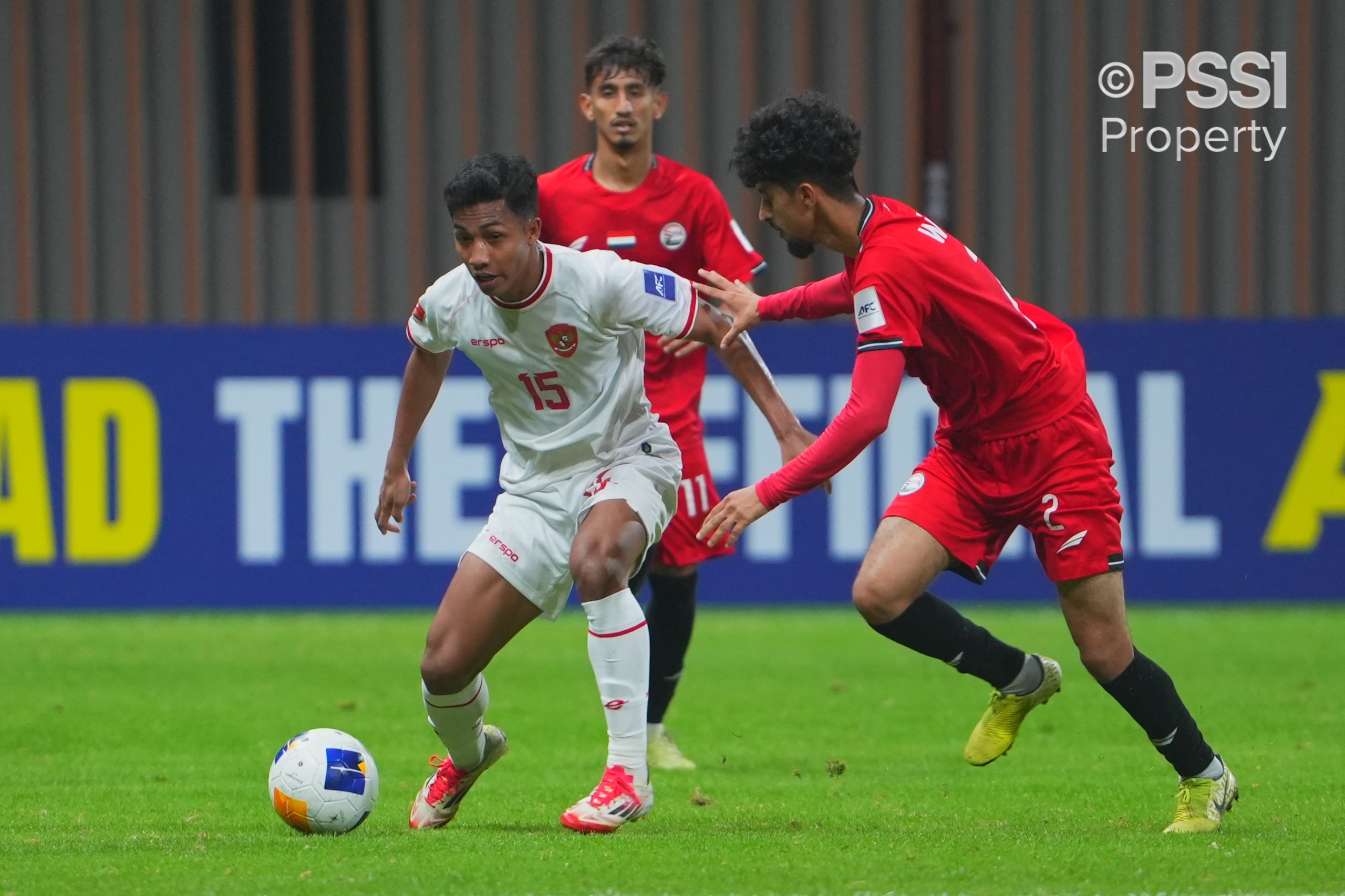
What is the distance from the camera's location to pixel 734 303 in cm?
509

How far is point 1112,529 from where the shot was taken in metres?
4.85

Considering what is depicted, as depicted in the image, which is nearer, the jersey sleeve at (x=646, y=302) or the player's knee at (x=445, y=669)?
the player's knee at (x=445, y=669)

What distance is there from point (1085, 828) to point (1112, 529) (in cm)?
83

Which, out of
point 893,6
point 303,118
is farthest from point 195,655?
point 893,6

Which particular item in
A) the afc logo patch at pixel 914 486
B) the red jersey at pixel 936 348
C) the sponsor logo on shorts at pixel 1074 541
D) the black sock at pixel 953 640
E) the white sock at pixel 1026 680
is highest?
the red jersey at pixel 936 348

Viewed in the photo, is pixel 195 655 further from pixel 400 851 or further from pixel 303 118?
pixel 400 851

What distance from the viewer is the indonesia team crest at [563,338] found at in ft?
16.3

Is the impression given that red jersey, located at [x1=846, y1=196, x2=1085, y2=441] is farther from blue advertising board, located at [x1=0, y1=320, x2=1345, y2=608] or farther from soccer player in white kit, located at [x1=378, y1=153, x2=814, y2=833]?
blue advertising board, located at [x1=0, y1=320, x2=1345, y2=608]

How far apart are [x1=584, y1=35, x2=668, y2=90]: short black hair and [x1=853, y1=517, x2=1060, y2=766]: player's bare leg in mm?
2139

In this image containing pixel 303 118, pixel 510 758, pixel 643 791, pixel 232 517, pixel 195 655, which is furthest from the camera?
pixel 303 118

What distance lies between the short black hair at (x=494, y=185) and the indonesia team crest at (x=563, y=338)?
31cm

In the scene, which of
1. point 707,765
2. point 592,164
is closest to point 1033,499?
point 707,765

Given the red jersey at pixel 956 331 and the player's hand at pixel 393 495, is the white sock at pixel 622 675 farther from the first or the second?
the red jersey at pixel 956 331

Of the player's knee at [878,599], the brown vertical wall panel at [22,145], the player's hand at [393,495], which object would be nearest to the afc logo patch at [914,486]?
the player's knee at [878,599]
